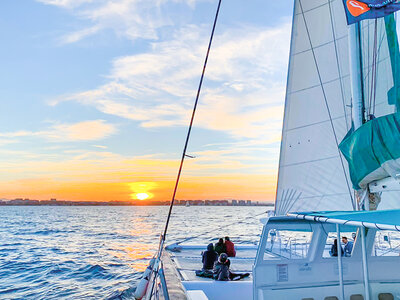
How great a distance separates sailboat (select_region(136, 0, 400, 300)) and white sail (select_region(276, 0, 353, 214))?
3 cm

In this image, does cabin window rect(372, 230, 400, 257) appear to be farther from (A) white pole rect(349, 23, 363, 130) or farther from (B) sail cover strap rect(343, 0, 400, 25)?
(B) sail cover strap rect(343, 0, 400, 25)

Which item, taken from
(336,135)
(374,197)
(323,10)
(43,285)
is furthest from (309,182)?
(43,285)

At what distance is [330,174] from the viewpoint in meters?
9.67

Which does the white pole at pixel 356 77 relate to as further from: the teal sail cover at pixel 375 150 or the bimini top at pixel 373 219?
the bimini top at pixel 373 219

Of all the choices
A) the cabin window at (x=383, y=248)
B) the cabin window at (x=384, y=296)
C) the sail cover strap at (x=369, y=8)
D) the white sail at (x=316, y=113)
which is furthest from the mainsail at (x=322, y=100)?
the cabin window at (x=384, y=296)

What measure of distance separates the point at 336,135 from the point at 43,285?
529 inches

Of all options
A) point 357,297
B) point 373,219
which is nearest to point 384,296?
point 357,297

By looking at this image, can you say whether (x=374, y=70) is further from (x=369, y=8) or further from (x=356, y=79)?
(x=369, y=8)

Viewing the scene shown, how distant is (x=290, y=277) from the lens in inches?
245

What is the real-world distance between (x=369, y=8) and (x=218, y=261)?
20.9 feet

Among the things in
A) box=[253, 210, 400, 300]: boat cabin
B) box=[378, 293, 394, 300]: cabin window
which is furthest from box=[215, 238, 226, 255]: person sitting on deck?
box=[378, 293, 394, 300]: cabin window

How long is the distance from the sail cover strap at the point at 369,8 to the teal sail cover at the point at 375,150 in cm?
207

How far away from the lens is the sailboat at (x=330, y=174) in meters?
6.21

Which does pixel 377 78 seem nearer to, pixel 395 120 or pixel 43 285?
pixel 395 120
